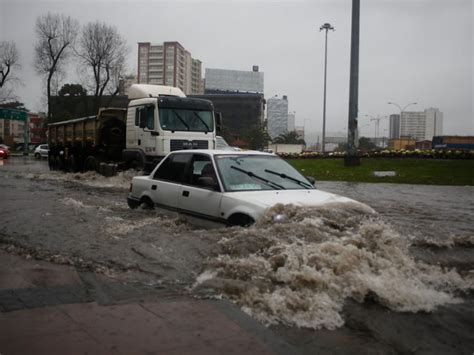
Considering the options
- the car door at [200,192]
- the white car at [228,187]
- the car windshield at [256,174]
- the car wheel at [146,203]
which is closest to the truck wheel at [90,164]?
the car wheel at [146,203]

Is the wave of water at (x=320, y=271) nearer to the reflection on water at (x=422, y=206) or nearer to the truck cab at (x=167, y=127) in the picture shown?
the reflection on water at (x=422, y=206)

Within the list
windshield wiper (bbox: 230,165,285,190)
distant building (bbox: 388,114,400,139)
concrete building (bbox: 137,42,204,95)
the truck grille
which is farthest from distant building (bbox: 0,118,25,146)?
windshield wiper (bbox: 230,165,285,190)

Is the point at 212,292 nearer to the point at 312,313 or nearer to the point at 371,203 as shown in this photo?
the point at 312,313

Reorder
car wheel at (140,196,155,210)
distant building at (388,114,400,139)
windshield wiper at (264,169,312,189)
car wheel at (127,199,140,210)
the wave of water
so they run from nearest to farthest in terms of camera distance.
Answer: the wave of water → windshield wiper at (264,169,312,189) → car wheel at (140,196,155,210) → car wheel at (127,199,140,210) → distant building at (388,114,400,139)

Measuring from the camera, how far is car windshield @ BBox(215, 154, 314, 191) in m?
6.88

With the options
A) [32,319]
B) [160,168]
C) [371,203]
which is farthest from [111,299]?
[371,203]

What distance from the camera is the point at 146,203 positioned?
8625 millimetres

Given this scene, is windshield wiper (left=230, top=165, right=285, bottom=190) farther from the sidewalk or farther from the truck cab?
the truck cab

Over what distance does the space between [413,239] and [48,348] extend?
539 cm

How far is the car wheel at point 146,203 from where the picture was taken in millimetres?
8477

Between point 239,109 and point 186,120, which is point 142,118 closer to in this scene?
point 186,120

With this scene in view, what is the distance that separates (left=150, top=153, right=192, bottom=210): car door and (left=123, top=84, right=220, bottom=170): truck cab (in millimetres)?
7282

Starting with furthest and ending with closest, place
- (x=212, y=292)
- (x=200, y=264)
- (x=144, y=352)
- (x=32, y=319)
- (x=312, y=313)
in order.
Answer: (x=200, y=264)
(x=212, y=292)
(x=312, y=313)
(x=32, y=319)
(x=144, y=352)

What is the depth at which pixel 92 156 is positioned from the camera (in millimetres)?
21094
